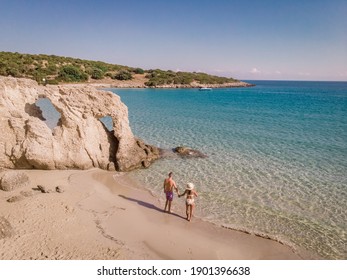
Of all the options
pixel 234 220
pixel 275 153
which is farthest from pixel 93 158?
pixel 275 153

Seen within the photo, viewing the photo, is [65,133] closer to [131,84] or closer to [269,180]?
[269,180]

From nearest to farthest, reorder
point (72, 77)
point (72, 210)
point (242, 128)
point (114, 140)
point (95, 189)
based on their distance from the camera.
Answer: point (72, 210) → point (95, 189) → point (114, 140) → point (242, 128) → point (72, 77)

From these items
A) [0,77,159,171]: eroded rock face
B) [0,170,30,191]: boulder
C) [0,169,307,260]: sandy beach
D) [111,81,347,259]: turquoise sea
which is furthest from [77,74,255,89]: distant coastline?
[0,169,307,260]: sandy beach

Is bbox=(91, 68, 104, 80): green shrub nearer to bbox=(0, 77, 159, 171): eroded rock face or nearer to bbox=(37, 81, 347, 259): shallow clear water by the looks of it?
bbox=(37, 81, 347, 259): shallow clear water

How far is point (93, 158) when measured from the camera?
15188 mm

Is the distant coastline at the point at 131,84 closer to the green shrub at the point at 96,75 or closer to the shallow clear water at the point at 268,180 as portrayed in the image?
the green shrub at the point at 96,75

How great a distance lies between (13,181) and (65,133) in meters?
3.83

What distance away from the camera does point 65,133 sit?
47.8 feet

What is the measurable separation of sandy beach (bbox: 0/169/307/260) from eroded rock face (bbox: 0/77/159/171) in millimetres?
2334

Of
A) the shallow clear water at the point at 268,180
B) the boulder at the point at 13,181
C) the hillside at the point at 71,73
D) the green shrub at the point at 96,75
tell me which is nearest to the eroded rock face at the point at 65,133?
the boulder at the point at 13,181

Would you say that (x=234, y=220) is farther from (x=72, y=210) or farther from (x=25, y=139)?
(x=25, y=139)

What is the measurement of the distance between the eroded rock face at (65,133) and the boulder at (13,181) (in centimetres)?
171

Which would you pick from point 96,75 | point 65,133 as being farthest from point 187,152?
point 96,75

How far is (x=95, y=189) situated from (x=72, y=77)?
67898 mm
